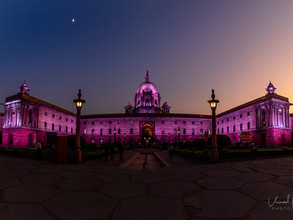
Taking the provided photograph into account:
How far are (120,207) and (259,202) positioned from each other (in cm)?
271

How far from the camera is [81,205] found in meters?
3.62

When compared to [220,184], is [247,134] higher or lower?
higher

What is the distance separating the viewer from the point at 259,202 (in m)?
3.66

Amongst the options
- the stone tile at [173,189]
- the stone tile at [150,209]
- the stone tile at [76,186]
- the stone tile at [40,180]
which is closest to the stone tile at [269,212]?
the stone tile at [150,209]

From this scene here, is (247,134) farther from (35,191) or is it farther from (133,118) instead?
(133,118)

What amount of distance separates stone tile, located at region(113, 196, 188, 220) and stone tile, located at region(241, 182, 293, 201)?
1.88 m

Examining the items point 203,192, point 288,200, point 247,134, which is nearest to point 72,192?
point 203,192

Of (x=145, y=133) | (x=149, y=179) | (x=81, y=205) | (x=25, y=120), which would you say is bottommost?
(x=145, y=133)

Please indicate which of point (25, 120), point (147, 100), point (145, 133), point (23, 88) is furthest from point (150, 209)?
point (147, 100)

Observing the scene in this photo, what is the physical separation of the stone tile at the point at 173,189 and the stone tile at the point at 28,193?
248 cm

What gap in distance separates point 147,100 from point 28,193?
245 feet

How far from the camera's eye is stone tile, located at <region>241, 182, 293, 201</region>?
13.5ft

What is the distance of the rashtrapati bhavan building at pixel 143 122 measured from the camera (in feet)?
140

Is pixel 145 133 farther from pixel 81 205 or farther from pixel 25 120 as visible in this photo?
pixel 81 205
